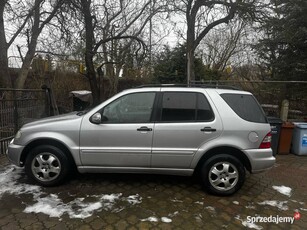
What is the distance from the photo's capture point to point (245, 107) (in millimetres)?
3793

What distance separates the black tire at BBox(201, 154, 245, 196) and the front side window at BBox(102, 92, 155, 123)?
4.03 ft

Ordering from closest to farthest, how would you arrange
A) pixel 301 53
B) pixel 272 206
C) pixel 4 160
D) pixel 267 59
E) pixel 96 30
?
pixel 272 206 < pixel 4 160 < pixel 96 30 < pixel 301 53 < pixel 267 59

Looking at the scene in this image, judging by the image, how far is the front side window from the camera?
3.80 metres

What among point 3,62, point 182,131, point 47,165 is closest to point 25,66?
point 3,62

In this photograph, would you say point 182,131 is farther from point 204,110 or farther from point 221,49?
point 221,49

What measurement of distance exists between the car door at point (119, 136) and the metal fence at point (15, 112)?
10.7 ft

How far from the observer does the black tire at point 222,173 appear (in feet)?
12.2

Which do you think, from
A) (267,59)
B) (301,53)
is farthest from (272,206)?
(267,59)

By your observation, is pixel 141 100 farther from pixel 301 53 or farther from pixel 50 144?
pixel 301 53

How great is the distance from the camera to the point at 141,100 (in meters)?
3.90

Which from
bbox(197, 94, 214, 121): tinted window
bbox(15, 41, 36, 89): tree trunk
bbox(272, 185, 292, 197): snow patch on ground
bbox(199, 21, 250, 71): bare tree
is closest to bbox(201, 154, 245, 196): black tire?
bbox(197, 94, 214, 121): tinted window

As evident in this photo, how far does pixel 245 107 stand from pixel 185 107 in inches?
37.6

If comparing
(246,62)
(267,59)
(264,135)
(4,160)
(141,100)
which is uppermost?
(246,62)

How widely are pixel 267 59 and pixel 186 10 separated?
16.6 ft
